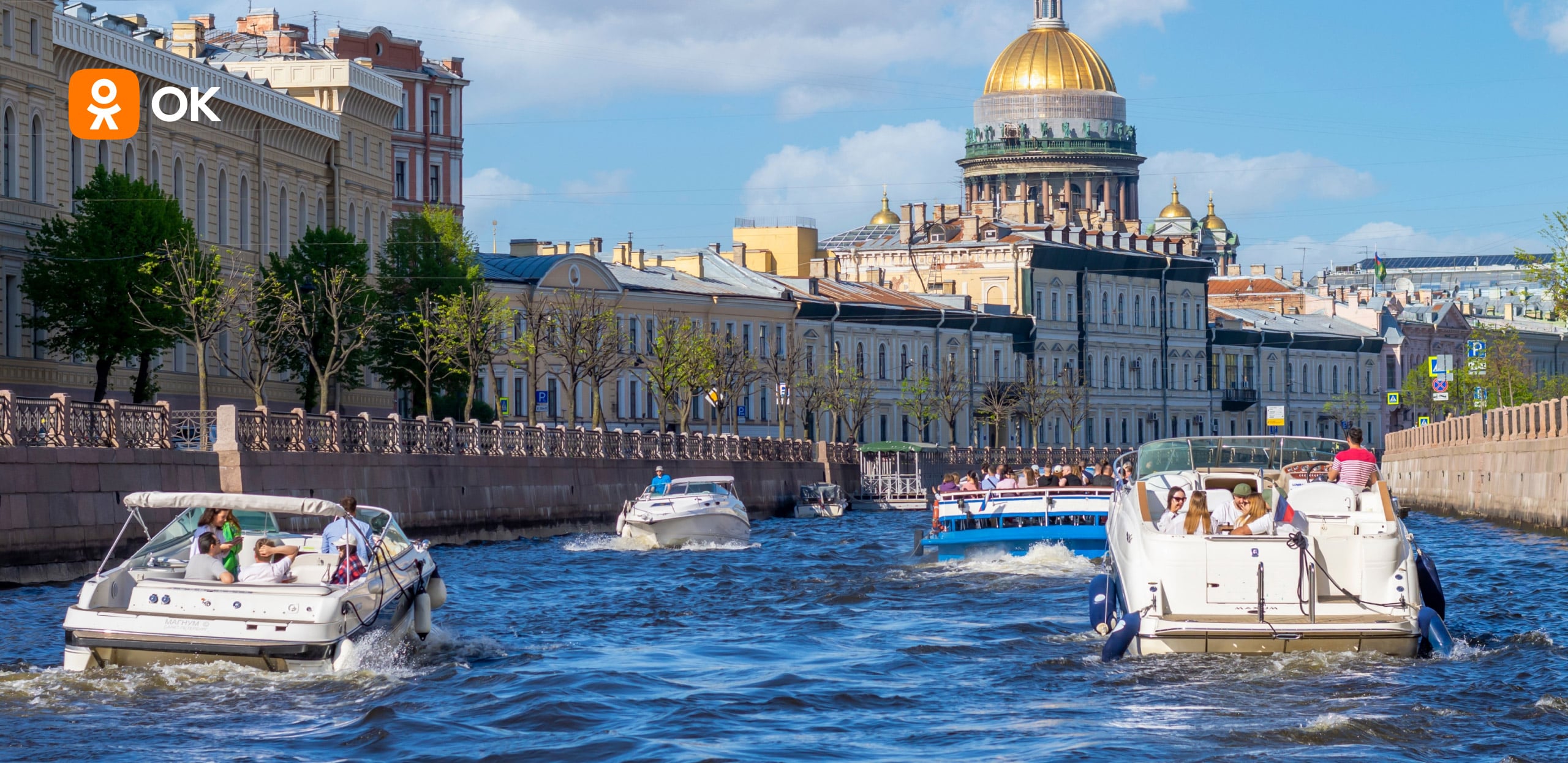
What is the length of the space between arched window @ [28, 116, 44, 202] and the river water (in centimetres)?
2401

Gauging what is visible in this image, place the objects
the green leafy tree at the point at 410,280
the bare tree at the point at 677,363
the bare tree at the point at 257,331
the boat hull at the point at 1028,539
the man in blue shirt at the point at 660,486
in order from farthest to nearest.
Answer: the bare tree at the point at 677,363 → the green leafy tree at the point at 410,280 → the bare tree at the point at 257,331 → the man in blue shirt at the point at 660,486 → the boat hull at the point at 1028,539

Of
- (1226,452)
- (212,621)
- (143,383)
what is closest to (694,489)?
(143,383)

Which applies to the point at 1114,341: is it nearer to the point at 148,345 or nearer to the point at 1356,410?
the point at 1356,410

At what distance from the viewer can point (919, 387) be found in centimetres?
10238

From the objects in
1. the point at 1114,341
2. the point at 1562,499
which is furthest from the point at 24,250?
the point at 1114,341

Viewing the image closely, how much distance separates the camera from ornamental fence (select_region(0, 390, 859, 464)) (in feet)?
113

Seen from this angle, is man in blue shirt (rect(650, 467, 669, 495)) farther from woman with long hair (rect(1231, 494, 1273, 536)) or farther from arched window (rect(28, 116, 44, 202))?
woman with long hair (rect(1231, 494, 1273, 536))

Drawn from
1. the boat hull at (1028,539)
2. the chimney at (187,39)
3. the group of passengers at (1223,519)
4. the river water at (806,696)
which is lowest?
the river water at (806,696)

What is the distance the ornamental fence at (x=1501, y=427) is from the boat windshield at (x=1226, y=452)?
832 inches

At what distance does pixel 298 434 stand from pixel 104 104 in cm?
1550

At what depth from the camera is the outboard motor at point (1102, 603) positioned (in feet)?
81.4

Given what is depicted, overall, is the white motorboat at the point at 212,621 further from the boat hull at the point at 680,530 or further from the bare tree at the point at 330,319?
the bare tree at the point at 330,319

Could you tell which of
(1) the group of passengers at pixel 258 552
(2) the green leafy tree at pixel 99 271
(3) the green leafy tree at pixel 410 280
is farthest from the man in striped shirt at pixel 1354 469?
(3) the green leafy tree at pixel 410 280

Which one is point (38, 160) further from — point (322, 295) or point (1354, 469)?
point (1354, 469)
